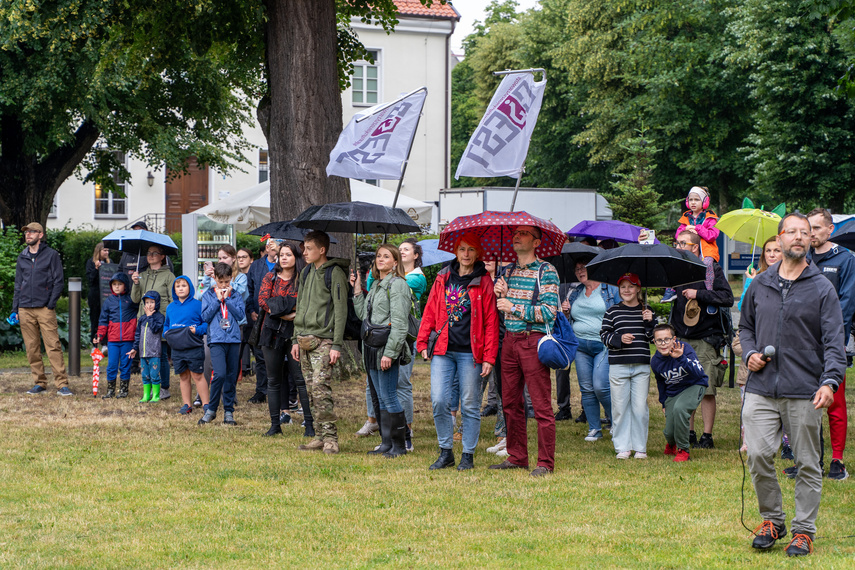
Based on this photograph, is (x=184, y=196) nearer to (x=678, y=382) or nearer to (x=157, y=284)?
(x=157, y=284)

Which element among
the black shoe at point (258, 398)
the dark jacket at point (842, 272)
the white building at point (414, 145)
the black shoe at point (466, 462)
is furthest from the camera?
the white building at point (414, 145)

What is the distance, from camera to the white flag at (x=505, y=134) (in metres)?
10.2

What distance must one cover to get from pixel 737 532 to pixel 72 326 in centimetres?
1162

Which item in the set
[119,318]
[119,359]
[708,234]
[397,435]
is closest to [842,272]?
[708,234]

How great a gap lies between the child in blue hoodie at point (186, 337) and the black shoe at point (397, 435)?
9.57 ft

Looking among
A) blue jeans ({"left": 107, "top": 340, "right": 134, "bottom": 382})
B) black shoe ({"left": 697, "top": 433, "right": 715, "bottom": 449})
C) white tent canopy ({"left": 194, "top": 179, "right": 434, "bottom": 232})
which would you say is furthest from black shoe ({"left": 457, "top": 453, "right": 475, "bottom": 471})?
Answer: white tent canopy ({"left": 194, "top": 179, "right": 434, "bottom": 232})

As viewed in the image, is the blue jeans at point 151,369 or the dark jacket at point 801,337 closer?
the dark jacket at point 801,337

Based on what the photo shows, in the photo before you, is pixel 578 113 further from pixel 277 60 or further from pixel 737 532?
pixel 737 532

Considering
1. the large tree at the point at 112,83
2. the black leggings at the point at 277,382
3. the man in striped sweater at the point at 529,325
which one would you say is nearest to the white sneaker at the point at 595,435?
the man in striped sweater at the point at 529,325

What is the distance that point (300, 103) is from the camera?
13375 millimetres

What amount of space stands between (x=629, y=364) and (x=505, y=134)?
2.80 m

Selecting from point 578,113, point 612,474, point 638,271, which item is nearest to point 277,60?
point 638,271

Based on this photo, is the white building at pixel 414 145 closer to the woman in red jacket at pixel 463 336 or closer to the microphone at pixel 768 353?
the woman in red jacket at pixel 463 336

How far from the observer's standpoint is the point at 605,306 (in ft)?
33.9
